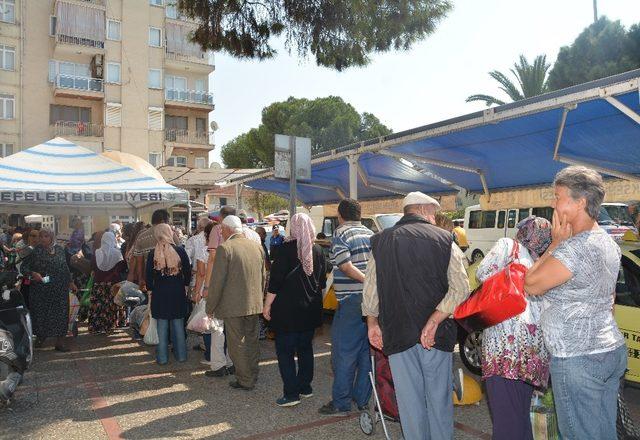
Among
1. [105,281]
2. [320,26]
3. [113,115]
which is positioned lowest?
[105,281]

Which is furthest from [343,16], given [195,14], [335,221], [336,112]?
[336,112]

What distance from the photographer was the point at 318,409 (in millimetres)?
5129

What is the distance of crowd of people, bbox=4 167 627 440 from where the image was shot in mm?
2691

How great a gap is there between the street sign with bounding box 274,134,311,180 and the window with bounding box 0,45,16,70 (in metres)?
32.1

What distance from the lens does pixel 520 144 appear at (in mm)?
9219

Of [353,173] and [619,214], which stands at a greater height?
[353,173]

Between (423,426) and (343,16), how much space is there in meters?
7.26

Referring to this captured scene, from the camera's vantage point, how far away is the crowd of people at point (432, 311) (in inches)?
106

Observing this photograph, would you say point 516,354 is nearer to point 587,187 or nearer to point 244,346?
point 587,187

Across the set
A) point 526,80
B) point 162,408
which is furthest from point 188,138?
point 162,408

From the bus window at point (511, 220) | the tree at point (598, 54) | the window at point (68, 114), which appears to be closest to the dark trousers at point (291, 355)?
the bus window at point (511, 220)

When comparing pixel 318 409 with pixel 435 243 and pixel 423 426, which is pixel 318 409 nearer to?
pixel 423 426

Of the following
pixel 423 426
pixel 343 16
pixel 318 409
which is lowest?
pixel 318 409

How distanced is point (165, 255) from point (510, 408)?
186 inches
